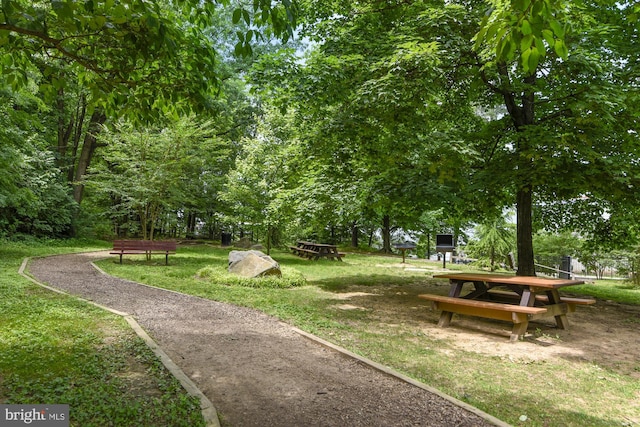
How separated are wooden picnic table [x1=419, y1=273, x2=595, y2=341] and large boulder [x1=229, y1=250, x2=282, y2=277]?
4948mm

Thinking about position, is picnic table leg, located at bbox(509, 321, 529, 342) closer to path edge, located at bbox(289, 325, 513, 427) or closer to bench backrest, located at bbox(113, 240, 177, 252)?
path edge, located at bbox(289, 325, 513, 427)

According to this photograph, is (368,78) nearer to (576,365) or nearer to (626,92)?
(626,92)

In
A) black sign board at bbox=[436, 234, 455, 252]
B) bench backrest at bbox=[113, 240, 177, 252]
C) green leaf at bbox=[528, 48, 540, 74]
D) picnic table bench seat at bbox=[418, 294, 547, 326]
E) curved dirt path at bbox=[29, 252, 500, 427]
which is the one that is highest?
green leaf at bbox=[528, 48, 540, 74]

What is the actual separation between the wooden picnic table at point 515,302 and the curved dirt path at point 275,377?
8.55ft

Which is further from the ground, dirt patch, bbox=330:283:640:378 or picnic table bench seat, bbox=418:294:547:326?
picnic table bench seat, bbox=418:294:547:326

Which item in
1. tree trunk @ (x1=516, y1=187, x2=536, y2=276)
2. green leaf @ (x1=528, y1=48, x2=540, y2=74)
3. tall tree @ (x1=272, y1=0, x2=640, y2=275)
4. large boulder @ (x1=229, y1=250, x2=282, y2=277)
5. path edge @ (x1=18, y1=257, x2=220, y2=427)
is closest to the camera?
green leaf @ (x1=528, y1=48, x2=540, y2=74)

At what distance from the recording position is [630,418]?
135 inches

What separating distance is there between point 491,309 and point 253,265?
6.84 meters

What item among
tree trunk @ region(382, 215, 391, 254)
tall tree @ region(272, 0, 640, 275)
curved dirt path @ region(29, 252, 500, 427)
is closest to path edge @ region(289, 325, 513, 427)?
curved dirt path @ region(29, 252, 500, 427)

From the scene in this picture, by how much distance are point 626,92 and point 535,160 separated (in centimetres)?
198

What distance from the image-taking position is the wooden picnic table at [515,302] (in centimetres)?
575

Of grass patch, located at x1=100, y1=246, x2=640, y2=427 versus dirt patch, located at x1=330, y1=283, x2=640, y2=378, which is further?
dirt patch, located at x1=330, y1=283, x2=640, y2=378

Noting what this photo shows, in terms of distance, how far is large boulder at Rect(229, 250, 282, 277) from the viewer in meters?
10.6

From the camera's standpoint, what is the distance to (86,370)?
383cm
